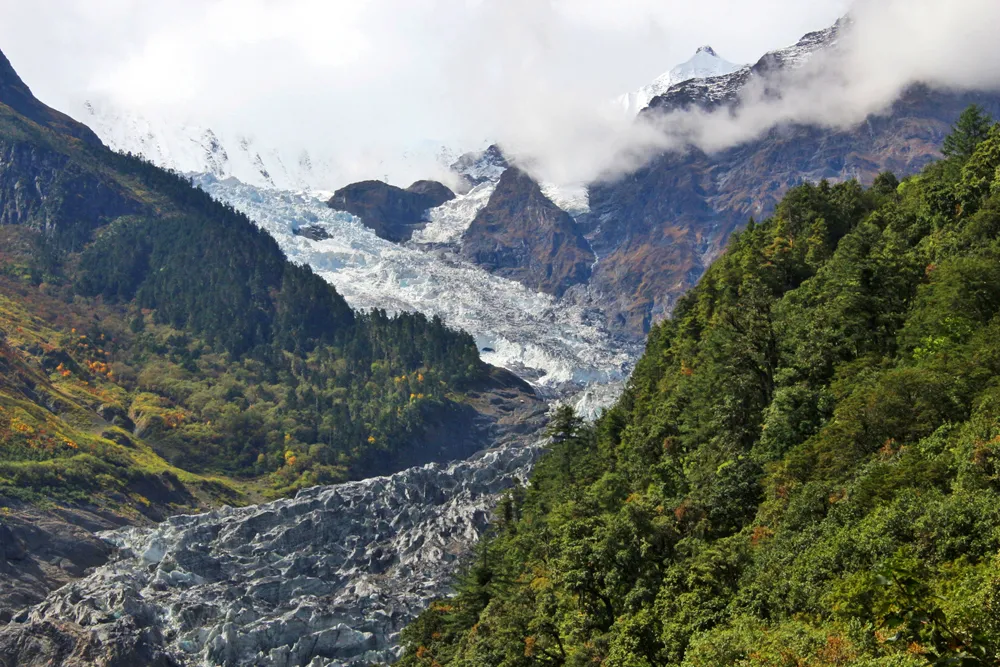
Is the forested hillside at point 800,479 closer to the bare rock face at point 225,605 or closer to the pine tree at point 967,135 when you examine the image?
the pine tree at point 967,135

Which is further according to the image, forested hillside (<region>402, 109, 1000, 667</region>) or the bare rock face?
the bare rock face

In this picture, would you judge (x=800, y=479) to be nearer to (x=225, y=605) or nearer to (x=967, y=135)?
(x=967, y=135)

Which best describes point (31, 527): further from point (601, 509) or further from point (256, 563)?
point (601, 509)

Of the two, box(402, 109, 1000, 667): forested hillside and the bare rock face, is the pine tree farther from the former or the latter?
the bare rock face

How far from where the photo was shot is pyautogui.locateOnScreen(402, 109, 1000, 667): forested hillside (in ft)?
157

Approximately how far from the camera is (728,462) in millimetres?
81750

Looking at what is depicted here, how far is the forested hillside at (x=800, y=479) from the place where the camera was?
1889 inches

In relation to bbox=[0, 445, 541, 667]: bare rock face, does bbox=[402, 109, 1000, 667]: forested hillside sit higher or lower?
higher

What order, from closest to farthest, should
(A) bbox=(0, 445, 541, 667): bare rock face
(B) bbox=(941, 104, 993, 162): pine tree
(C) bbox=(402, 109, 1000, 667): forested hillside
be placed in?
(C) bbox=(402, 109, 1000, 667): forested hillside < (B) bbox=(941, 104, 993, 162): pine tree < (A) bbox=(0, 445, 541, 667): bare rock face

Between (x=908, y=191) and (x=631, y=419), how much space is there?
1614 inches

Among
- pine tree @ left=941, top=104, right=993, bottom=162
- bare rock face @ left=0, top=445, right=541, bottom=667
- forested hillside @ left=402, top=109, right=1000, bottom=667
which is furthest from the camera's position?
bare rock face @ left=0, top=445, right=541, bottom=667

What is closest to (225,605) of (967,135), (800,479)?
(800,479)

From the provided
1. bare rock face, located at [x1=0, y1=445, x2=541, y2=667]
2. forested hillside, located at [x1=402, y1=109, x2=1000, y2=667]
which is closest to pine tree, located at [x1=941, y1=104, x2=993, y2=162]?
forested hillside, located at [x1=402, y1=109, x2=1000, y2=667]

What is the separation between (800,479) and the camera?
70.8 meters
